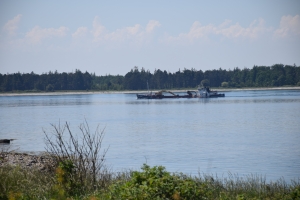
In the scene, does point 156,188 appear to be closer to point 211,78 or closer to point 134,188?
point 134,188

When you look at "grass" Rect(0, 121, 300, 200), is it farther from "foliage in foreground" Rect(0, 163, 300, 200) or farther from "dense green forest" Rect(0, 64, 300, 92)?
"dense green forest" Rect(0, 64, 300, 92)

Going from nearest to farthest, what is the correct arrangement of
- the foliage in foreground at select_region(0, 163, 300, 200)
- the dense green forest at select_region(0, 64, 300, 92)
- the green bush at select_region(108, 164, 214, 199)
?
the green bush at select_region(108, 164, 214, 199) < the foliage in foreground at select_region(0, 163, 300, 200) < the dense green forest at select_region(0, 64, 300, 92)

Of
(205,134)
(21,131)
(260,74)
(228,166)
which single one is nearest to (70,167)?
(228,166)

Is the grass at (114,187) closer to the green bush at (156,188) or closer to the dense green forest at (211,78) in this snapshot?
the green bush at (156,188)

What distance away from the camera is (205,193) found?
11125 millimetres

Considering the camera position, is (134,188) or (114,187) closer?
(134,188)

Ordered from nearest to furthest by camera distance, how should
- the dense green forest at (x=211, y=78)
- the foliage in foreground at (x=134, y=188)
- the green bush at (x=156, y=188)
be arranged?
the green bush at (x=156, y=188), the foliage in foreground at (x=134, y=188), the dense green forest at (x=211, y=78)

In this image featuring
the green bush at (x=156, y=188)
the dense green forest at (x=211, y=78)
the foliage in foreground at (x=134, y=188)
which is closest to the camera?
the green bush at (x=156, y=188)

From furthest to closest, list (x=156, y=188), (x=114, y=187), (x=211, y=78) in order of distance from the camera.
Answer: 1. (x=211, y=78)
2. (x=114, y=187)
3. (x=156, y=188)

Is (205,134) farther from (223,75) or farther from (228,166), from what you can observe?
(223,75)

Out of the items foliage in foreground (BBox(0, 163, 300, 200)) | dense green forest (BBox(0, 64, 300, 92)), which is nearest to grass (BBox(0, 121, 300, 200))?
foliage in foreground (BBox(0, 163, 300, 200))

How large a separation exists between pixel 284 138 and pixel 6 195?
92.6 feet

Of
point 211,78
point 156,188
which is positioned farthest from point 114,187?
point 211,78

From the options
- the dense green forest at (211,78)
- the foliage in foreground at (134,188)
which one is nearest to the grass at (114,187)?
the foliage in foreground at (134,188)
